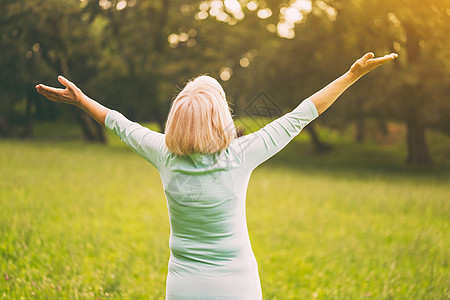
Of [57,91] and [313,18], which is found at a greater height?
[313,18]

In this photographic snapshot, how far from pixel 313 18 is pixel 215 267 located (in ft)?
64.2

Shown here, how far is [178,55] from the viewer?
25.4m

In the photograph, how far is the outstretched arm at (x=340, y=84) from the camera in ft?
7.22

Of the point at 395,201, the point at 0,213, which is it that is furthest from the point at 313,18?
Answer: the point at 0,213

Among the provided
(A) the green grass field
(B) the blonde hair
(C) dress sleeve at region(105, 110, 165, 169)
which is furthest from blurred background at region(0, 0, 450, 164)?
(B) the blonde hair

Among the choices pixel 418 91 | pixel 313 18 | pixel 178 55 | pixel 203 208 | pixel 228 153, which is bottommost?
pixel 203 208

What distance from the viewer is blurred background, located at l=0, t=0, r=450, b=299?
485 centimetres

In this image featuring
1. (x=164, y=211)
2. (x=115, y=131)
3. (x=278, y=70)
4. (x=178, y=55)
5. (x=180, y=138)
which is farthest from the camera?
(x=178, y=55)

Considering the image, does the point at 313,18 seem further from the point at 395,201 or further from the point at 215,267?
the point at 215,267

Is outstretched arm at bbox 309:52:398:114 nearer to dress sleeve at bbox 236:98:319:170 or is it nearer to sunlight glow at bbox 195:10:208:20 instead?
dress sleeve at bbox 236:98:319:170

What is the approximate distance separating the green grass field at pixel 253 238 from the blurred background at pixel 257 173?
30mm

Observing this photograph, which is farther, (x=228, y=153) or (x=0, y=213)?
(x=0, y=213)

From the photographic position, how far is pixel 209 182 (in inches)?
79.3

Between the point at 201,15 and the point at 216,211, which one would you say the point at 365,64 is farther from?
the point at 201,15
